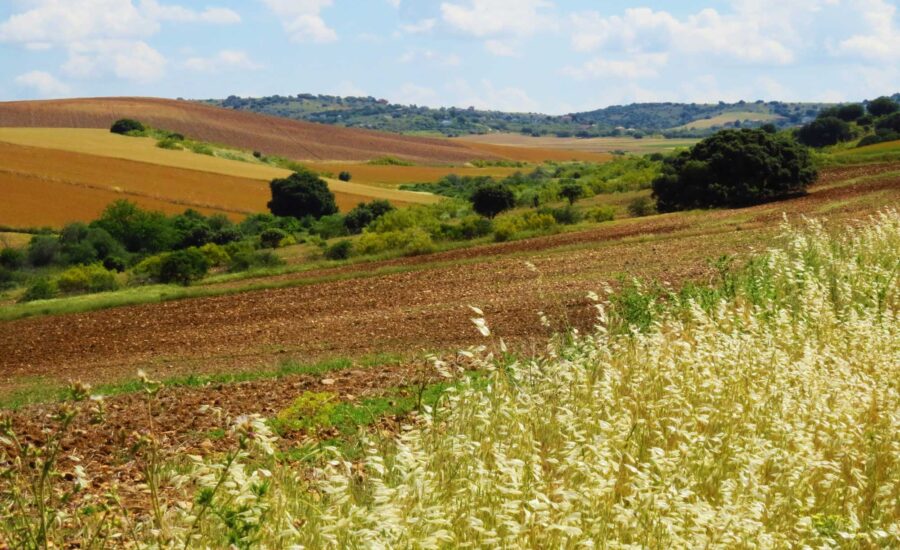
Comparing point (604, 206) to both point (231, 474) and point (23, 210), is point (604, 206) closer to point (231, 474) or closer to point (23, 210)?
point (23, 210)

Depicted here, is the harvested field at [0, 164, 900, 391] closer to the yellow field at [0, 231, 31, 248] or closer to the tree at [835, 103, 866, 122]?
the yellow field at [0, 231, 31, 248]

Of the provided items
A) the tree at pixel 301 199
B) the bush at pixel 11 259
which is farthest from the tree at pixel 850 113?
the bush at pixel 11 259

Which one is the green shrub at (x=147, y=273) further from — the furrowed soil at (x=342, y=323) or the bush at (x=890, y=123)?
the bush at (x=890, y=123)

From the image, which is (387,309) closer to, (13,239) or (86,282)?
(86,282)

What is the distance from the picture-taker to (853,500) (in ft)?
16.8

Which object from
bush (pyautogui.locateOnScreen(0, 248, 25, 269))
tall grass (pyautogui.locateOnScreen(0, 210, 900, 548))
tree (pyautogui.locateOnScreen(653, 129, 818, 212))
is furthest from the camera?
bush (pyautogui.locateOnScreen(0, 248, 25, 269))

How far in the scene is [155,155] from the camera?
78.8 m

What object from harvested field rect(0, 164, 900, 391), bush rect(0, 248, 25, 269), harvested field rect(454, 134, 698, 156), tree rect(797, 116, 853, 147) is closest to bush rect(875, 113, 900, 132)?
tree rect(797, 116, 853, 147)

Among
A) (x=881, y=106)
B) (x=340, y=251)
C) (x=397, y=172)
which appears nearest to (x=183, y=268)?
(x=340, y=251)

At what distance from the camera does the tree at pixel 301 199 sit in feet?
206

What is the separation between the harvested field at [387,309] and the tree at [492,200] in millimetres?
13649

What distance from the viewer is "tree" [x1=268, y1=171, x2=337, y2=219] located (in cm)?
6269

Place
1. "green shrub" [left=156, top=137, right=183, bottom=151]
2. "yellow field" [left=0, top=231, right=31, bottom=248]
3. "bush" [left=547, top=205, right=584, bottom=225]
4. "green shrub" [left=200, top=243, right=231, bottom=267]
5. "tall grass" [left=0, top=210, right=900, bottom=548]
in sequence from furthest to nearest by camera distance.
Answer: "green shrub" [left=156, top=137, right=183, bottom=151]
"yellow field" [left=0, top=231, right=31, bottom=248]
"bush" [left=547, top=205, right=584, bottom=225]
"green shrub" [left=200, top=243, right=231, bottom=267]
"tall grass" [left=0, top=210, right=900, bottom=548]

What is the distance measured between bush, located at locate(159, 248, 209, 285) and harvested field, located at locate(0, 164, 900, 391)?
4.77 meters
